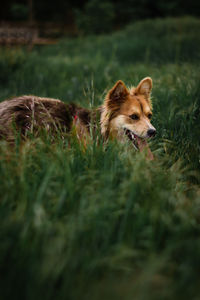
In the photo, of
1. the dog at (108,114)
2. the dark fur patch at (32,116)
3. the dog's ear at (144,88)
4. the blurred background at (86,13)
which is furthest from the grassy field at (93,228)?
the blurred background at (86,13)

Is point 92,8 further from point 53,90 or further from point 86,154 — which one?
point 86,154

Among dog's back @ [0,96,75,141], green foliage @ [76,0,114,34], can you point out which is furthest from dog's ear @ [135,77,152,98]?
green foliage @ [76,0,114,34]


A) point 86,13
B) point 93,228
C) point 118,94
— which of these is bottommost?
point 93,228

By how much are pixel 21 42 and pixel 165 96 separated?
45.3 ft

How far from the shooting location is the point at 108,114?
118 inches

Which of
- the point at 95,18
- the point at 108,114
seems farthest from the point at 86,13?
the point at 108,114

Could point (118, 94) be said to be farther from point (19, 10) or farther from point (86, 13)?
point (19, 10)

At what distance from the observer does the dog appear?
2639 mm

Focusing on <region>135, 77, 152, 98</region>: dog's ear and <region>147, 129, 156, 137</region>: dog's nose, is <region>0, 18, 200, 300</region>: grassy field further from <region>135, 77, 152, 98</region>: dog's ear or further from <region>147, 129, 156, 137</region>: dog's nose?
<region>135, 77, 152, 98</region>: dog's ear

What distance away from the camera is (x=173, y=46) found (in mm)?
9266

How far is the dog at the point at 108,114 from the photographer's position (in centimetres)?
264

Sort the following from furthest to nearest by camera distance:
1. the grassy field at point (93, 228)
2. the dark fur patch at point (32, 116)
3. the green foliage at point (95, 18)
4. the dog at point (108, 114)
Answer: the green foliage at point (95, 18) → the dog at point (108, 114) → the dark fur patch at point (32, 116) → the grassy field at point (93, 228)

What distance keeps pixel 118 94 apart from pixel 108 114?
0.26 meters

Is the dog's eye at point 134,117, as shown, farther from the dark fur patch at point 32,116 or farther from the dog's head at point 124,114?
the dark fur patch at point 32,116
